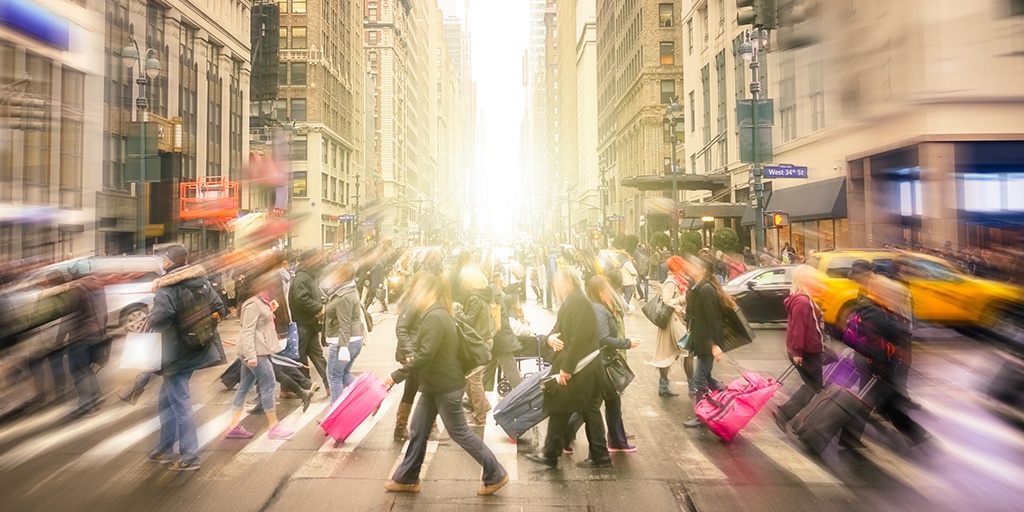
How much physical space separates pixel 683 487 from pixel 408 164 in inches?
4486

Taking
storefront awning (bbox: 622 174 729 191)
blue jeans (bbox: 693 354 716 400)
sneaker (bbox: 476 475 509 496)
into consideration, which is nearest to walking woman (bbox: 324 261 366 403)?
sneaker (bbox: 476 475 509 496)

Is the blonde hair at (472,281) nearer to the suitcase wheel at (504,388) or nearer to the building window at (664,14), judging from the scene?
the suitcase wheel at (504,388)

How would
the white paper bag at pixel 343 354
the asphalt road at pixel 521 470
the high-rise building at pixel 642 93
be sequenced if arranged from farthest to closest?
the high-rise building at pixel 642 93, the white paper bag at pixel 343 354, the asphalt road at pixel 521 470

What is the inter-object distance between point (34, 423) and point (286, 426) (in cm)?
339

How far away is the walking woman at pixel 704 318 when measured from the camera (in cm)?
809

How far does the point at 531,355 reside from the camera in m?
9.58

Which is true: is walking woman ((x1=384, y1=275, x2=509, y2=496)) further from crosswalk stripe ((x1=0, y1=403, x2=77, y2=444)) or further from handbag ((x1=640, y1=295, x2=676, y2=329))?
crosswalk stripe ((x1=0, y1=403, x2=77, y2=444))

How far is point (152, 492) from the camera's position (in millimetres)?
5844

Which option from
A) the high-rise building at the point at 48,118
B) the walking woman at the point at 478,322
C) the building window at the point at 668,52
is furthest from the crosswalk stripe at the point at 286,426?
the building window at the point at 668,52

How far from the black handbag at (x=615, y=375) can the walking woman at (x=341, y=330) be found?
12.1 ft

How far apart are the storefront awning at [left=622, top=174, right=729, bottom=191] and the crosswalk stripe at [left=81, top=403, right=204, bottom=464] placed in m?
33.1

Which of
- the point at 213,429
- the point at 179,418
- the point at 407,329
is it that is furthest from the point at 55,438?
the point at 407,329

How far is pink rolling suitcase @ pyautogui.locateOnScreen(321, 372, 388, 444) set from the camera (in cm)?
730

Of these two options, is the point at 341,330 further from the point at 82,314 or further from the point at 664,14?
the point at 664,14
